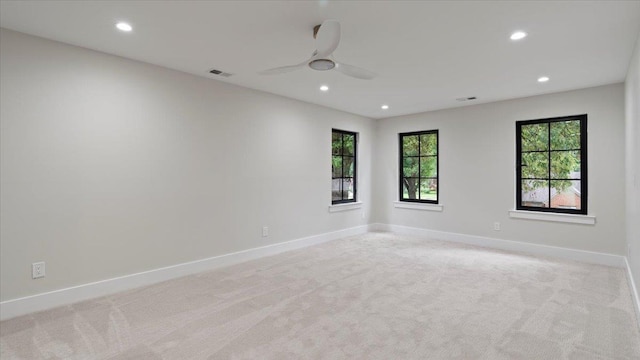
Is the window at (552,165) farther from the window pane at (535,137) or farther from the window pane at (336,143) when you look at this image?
the window pane at (336,143)

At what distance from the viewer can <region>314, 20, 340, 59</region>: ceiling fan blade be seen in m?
2.16

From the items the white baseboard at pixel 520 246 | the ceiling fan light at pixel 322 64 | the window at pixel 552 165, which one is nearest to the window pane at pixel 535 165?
the window at pixel 552 165

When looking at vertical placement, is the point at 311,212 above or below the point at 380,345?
above

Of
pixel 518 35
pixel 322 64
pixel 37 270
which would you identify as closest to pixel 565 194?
pixel 518 35

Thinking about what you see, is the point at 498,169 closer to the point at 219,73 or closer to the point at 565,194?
the point at 565,194

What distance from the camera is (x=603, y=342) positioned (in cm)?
235

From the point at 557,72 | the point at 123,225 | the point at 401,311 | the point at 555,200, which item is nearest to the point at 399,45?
the point at 557,72

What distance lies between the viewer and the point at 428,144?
6.22 metres

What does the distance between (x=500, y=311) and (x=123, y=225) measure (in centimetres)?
370

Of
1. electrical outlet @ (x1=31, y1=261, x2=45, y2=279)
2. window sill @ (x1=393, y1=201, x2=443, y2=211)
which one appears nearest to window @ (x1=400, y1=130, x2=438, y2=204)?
window sill @ (x1=393, y1=201, x2=443, y2=211)

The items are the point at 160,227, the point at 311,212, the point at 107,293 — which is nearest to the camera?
the point at 107,293

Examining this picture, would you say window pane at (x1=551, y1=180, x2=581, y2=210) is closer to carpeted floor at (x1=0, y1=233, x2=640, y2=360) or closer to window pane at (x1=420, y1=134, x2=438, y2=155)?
carpeted floor at (x1=0, y1=233, x2=640, y2=360)

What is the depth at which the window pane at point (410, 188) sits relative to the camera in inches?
253

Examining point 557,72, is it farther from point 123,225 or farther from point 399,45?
point 123,225
